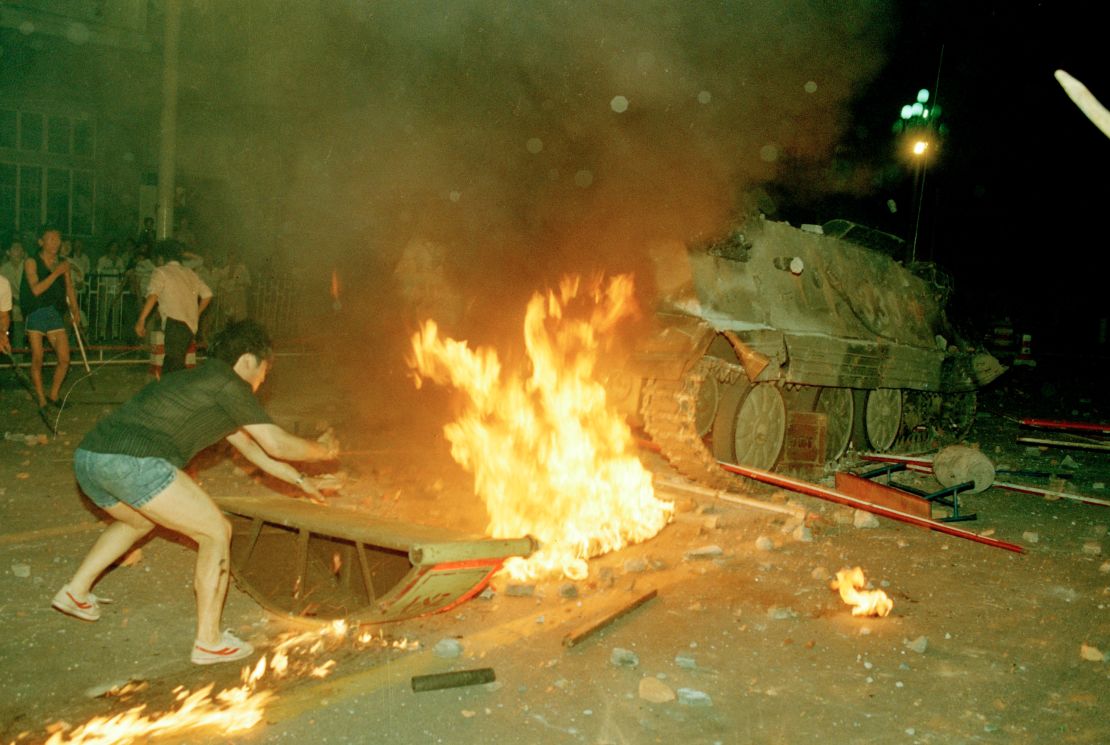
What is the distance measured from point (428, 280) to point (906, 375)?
240 inches

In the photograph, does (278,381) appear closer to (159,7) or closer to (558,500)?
(558,500)

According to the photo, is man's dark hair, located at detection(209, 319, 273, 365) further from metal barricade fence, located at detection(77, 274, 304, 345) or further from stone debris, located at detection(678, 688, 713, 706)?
metal barricade fence, located at detection(77, 274, 304, 345)

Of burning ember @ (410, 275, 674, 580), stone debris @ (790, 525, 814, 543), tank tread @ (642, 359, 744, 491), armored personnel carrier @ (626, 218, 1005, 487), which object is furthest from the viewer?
armored personnel carrier @ (626, 218, 1005, 487)

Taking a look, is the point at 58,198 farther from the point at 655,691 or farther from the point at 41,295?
the point at 655,691

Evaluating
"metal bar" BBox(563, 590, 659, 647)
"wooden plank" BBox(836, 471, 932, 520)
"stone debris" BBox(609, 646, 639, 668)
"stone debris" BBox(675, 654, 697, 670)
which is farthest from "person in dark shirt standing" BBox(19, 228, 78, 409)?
"wooden plank" BBox(836, 471, 932, 520)

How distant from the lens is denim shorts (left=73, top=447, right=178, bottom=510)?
3.90 metres

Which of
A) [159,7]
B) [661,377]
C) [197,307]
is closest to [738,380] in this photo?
[661,377]

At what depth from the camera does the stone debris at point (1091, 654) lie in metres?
4.52

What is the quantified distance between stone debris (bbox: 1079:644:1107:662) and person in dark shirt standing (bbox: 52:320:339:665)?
3973 mm

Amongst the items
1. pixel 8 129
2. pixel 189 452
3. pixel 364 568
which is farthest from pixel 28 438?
pixel 8 129

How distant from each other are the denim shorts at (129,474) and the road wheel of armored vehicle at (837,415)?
7613 millimetres

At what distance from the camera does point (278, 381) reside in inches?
496

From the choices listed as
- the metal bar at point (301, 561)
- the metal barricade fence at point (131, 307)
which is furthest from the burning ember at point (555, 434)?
the metal barricade fence at point (131, 307)

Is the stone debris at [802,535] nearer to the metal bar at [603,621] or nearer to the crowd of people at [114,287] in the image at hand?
the metal bar at [603,621]
